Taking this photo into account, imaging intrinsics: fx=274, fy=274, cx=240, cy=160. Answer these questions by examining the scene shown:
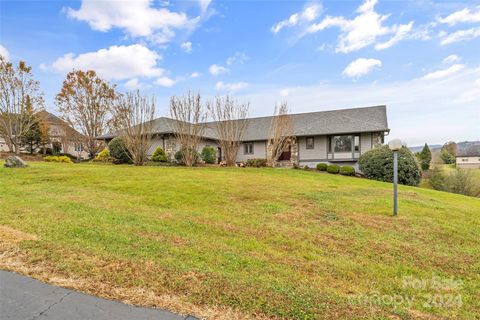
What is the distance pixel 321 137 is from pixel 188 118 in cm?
1111

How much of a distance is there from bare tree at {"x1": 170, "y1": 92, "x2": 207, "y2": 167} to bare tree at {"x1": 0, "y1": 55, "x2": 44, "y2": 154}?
1202cm

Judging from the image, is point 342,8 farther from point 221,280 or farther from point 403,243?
point 221,280

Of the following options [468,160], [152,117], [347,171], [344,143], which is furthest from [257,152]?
[468,160]

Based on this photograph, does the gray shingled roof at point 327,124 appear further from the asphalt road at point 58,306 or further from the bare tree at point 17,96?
the asphalt road at point 58,306

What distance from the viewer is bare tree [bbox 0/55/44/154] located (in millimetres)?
19625

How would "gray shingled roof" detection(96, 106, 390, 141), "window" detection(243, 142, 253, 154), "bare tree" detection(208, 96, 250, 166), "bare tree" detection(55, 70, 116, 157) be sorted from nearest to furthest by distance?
"bare tree" detection(208, 96, 250, 166) → "gray shingled roof" detection(96, 106, 390, 141) → "window" detection(243, 142, 253, 154) → "bare tree" detection(55, 70, 116, 157)

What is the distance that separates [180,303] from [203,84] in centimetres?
1631

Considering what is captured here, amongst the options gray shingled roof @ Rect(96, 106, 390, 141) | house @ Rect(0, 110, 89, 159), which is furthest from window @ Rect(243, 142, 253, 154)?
house @ Rect(0, 110, 89, 159)

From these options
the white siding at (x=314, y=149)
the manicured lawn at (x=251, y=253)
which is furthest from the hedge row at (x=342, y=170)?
the manicured lawn at (x=251, y=253)

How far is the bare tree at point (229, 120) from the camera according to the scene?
59.8 feet

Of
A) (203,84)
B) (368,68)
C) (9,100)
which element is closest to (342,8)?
(368,68)

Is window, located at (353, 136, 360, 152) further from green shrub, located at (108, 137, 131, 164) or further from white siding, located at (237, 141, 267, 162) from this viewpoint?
green shrub, located at (108, 137, 131, 164)

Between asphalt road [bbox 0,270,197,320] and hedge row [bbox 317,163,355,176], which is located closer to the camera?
asphalt road [bbox 0,270,197,320]

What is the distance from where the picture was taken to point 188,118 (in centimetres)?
1756
